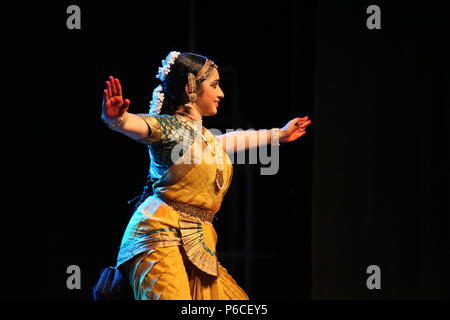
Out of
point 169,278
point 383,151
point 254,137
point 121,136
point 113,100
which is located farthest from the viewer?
point 383,151

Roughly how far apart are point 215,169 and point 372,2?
153 cm

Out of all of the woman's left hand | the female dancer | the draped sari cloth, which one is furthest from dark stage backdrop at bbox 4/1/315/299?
the draped sari cloth

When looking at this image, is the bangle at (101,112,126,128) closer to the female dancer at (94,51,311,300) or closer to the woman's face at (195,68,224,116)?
the female dancer at (94,51,311,300)

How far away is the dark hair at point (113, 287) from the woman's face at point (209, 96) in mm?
699

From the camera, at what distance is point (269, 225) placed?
3404 mm

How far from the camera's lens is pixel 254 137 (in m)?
2.73

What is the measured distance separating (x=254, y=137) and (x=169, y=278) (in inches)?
30.8

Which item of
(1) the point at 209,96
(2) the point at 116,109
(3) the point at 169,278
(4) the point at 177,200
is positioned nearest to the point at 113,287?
(3) the point at 169,278

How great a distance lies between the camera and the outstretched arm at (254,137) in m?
2.68

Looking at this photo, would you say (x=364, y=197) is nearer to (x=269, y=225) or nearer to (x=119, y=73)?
(x=269, y=225)

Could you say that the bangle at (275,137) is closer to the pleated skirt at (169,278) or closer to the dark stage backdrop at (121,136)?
the dark stage backdrop at (121,136)

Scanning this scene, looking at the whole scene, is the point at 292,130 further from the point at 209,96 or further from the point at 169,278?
the point at 169,278

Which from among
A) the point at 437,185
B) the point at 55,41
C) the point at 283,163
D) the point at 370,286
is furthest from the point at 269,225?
the point at 55,41

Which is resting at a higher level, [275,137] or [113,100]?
[113,100]
